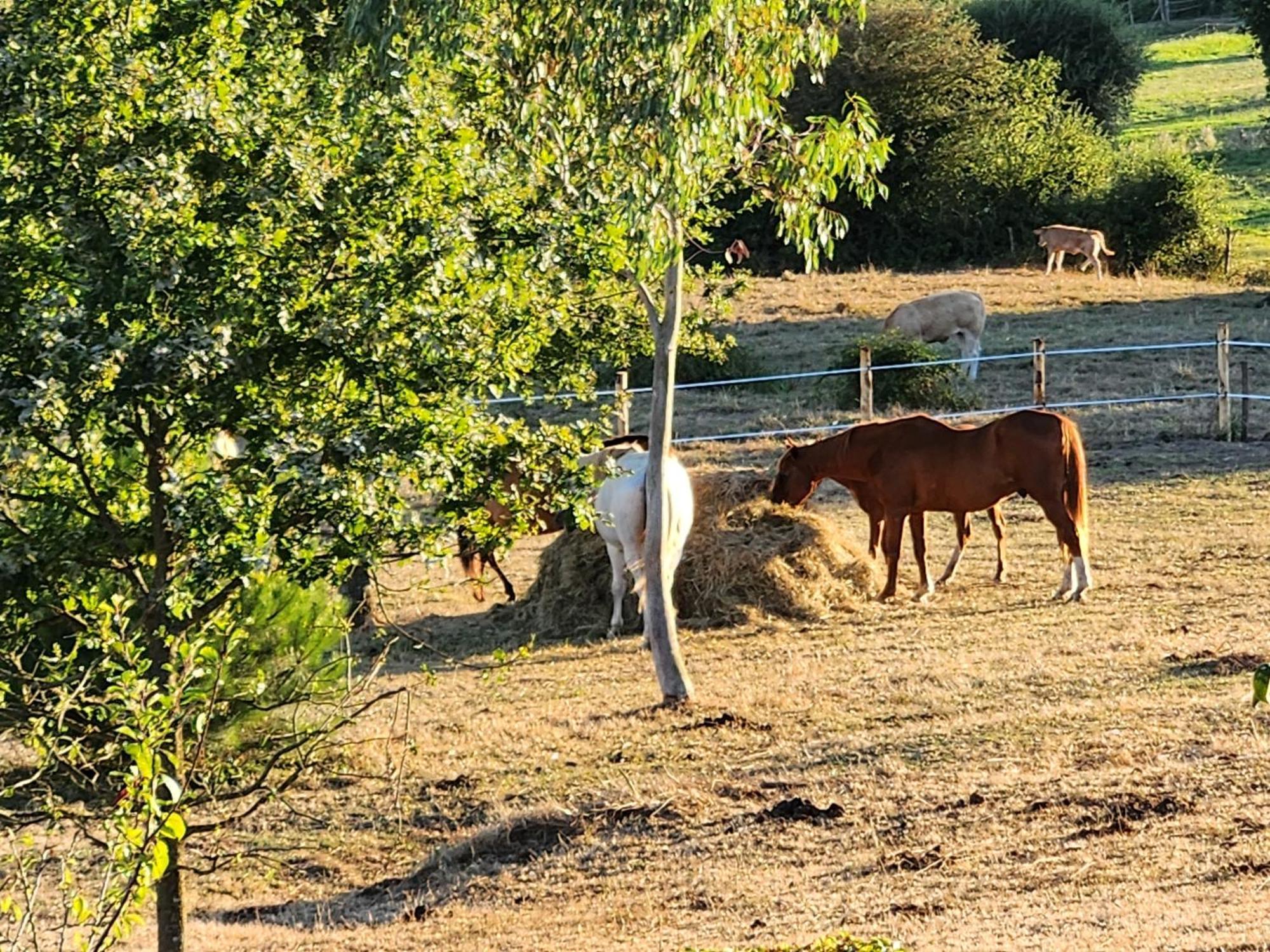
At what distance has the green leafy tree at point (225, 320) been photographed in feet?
22.0

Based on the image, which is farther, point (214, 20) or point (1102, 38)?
point (1102, 38)

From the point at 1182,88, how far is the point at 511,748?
159 feet

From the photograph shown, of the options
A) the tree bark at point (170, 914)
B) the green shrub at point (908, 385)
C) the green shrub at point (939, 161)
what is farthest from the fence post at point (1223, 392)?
the green shrub at point (939, 161)

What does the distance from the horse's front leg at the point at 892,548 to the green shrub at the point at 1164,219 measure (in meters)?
20.8

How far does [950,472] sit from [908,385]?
7.45m

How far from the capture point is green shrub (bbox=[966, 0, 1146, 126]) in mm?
45531

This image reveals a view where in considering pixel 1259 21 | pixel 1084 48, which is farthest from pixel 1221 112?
pixel 1259 21

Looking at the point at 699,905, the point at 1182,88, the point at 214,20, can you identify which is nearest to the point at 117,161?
the point at 214,20

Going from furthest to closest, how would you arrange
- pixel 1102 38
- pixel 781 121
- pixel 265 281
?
pixel 1102 38, pixel 781 121, pixel 265 281

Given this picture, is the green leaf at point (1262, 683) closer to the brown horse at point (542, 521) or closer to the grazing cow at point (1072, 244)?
the brown horse at point (542, 521)

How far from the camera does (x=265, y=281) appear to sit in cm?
705

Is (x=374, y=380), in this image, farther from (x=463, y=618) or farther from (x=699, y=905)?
(x=463, y=618)

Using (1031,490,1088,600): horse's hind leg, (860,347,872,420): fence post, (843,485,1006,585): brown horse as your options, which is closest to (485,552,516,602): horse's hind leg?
(843,485,1006,585): brown horse

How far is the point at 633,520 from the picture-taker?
46.1 feet
